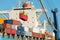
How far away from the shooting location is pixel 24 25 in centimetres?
6331

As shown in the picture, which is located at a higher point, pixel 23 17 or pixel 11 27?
pixel 23 17

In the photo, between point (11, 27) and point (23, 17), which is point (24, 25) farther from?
point (11, 27)

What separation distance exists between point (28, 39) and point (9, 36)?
27.9ft

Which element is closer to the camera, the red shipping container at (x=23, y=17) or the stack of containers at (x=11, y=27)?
the stack of containers at (x=11, y=27)

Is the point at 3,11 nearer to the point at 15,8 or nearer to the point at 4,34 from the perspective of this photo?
the point at 15,8

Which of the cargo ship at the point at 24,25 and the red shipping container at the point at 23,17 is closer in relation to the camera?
the cargo ship at the point at 24,25

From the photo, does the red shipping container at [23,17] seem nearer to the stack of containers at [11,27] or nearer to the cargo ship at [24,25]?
the cargo ship at [24,25]

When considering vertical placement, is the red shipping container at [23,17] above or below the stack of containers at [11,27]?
above

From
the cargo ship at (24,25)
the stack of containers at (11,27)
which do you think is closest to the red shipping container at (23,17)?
the cargo ship at (24,25)

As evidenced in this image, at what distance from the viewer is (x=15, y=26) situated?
49781 mm

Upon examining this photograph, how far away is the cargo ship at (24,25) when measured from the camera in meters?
48.3

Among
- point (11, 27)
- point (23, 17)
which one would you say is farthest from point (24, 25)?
point (11, 27)

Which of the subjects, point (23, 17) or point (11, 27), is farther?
point (23, 17)

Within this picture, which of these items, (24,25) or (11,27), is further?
(24,25)
